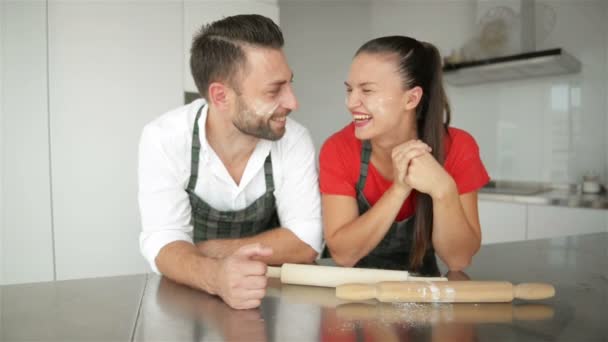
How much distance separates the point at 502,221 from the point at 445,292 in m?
2.19

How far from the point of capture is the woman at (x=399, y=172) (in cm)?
118

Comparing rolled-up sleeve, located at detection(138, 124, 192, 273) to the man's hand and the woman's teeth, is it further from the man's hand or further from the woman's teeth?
the woman's teeth

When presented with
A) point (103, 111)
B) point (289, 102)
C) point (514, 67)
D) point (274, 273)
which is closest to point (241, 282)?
point (274, 273)

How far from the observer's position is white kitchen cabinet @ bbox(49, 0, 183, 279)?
242cm

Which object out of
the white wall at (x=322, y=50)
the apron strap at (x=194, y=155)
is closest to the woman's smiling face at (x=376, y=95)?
the apron strap at (x=194, y=155)

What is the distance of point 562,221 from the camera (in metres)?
2.50

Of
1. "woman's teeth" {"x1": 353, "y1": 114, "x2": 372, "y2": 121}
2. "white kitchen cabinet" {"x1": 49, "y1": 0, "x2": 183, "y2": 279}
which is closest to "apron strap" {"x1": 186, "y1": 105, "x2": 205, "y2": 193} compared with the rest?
"woman's teeth" {"x1": 353, "y1": 114, "x2": 372, "y2": 121}

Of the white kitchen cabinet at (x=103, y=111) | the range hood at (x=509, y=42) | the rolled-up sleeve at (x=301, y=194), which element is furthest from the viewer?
the range hood at (x=509, y=42)

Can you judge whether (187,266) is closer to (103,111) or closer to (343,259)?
(343,259)

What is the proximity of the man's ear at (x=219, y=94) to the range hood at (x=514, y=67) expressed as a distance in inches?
77.2

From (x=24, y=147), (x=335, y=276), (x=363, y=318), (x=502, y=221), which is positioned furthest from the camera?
(x=502, y=221)

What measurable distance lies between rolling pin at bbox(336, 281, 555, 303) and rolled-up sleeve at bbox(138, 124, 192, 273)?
0.59 meters

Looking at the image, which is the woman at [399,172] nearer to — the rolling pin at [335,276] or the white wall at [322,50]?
the rolling pin at [335,276]

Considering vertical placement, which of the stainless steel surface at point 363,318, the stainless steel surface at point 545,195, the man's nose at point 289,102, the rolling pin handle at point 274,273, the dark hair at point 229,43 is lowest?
the stainless steel surface at point 545,195
